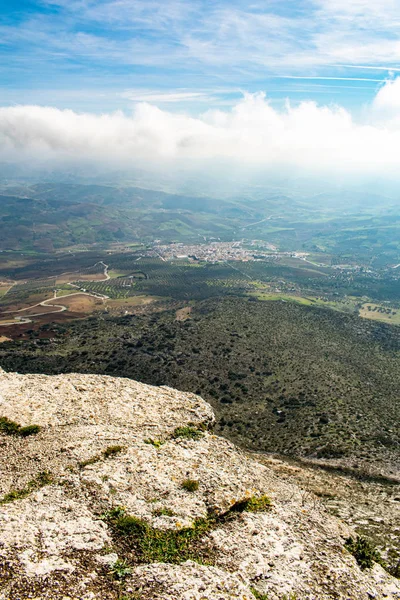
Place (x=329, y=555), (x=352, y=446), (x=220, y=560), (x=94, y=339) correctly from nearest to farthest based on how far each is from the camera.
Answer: (x=220, y=560)
(x=329, y=555)
(x=352, y=446)
(x=94, y=339)

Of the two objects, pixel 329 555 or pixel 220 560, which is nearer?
pixel 220 560

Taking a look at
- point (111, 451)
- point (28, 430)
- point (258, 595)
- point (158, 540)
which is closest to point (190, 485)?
point (158, 540)

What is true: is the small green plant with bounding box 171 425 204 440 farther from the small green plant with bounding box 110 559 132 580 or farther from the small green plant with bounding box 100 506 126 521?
the small green plant with bounding box 110 559 132 580

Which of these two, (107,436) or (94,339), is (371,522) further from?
(94,339)

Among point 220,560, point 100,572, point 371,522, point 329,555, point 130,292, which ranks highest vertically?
point 100,572

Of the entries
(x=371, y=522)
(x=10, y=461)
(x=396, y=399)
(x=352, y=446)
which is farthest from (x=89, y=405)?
(x=396, y=399)

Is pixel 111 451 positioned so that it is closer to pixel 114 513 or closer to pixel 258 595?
pixel 114 513

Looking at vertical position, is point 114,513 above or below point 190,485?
above

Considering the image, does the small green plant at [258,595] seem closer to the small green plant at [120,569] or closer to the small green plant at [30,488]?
the small green plant at [120,569]
